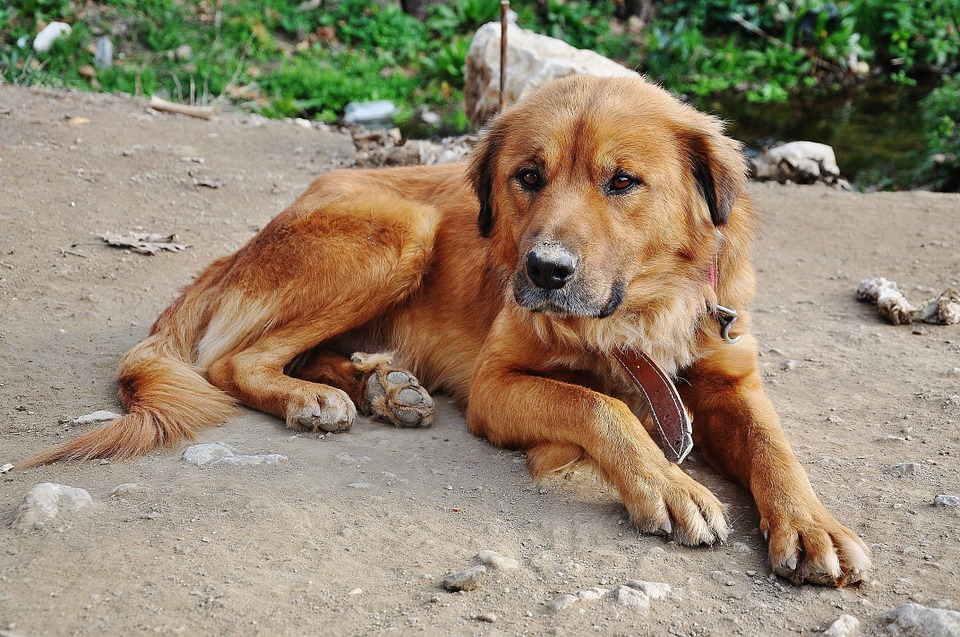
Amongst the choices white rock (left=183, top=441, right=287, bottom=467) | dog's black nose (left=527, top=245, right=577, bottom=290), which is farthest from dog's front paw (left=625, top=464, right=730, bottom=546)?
white rock (left=183, top=441, right=287, bottom=467)

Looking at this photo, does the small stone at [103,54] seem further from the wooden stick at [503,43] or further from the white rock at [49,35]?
the wooden stick at [503,43]

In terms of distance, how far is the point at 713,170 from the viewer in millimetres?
3494

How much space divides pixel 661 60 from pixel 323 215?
33.7 ft

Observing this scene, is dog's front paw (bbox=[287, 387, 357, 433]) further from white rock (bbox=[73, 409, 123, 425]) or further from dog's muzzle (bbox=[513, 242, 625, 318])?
dog's muzzle (bbox=[513, 242, 625, 318])

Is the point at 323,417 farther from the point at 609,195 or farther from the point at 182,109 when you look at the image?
the point at 182,109

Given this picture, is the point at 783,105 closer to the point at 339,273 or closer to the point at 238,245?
the point at 238,245

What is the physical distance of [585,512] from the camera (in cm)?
303

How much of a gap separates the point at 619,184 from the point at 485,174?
714mm

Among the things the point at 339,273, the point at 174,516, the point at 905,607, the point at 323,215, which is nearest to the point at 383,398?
the point at 339,273

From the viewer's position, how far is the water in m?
9.29

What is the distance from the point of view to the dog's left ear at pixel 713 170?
3490 mm

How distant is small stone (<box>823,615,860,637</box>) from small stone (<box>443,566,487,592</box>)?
2.91 feet

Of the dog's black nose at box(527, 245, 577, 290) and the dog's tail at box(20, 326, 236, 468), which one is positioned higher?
the dog's black nose at box(527, 245, 577, 290)

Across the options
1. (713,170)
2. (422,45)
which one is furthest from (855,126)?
(713,170)
